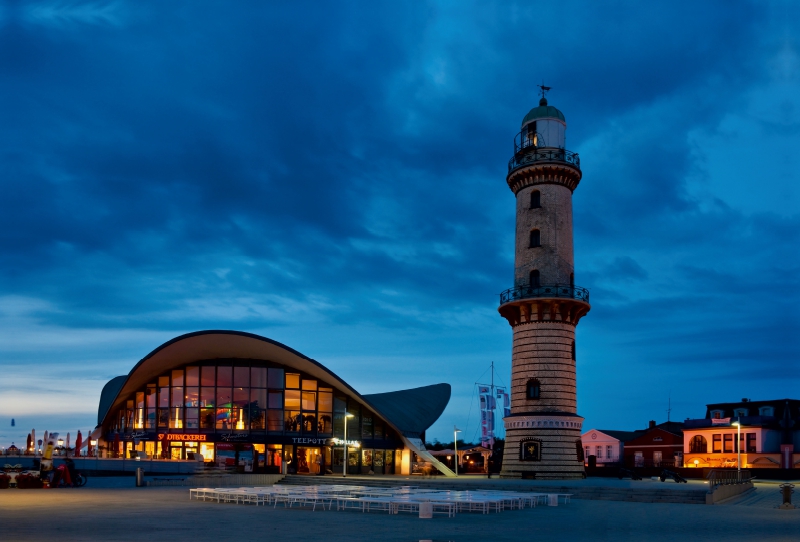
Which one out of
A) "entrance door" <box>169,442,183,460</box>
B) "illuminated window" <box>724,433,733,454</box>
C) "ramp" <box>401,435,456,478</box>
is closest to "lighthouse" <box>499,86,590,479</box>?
"ramp" <box>401,435,456,478</box>

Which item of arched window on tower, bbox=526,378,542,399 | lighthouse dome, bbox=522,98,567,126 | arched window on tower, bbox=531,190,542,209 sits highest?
lighthouse dome, bbox=522,98,567,126

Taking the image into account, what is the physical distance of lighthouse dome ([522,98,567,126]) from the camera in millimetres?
45469

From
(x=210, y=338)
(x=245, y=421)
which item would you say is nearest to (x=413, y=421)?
(x=245, y=421)

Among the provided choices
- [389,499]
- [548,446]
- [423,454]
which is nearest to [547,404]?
[548,446]

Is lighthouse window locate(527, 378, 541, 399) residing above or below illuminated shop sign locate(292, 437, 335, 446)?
above

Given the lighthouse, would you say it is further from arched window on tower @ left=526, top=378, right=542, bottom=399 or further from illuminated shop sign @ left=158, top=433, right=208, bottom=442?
illuminated shop sign @ left=158, top=433, right=208, bottom=442

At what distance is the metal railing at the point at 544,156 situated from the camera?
43.7 m

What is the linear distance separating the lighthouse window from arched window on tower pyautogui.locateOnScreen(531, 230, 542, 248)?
295 inches

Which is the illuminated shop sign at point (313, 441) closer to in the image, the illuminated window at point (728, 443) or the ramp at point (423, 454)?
the ramp at point (423, 454)

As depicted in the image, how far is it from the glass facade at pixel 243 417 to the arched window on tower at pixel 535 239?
16954 mm

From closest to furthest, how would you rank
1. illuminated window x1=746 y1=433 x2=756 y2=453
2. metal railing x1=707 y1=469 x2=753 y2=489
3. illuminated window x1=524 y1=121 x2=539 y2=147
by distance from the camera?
metal railing x1=707 y1=469 x2=753 y2=489
illuminated window x1=524 y1=121 x2=539 y2=147
illuminated window x1=746 y1=433 x2=756 y2=453

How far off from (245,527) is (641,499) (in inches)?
702

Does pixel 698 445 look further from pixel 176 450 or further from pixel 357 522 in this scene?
pixel 357 522

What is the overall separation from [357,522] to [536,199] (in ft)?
91.6
